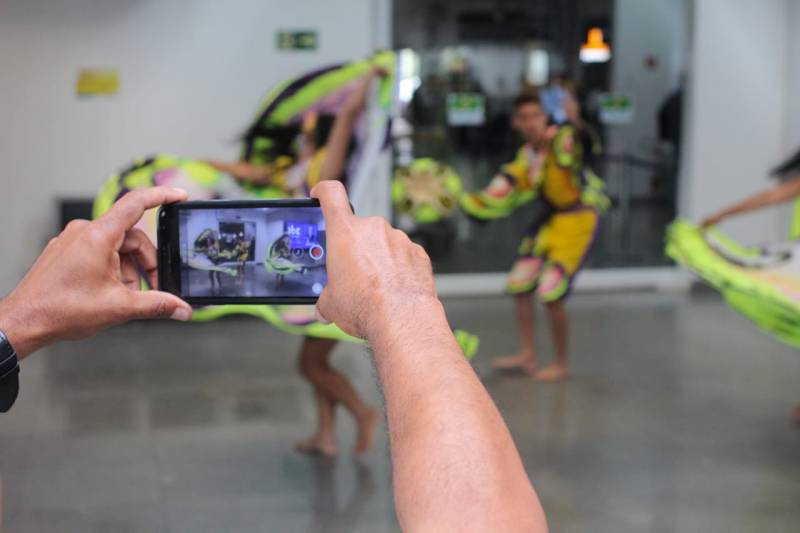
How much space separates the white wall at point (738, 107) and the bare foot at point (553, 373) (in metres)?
3.38

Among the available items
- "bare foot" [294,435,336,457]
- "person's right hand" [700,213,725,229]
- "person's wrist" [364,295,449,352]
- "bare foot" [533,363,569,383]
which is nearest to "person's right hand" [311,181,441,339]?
"person's wrist" [364,295,449,352]

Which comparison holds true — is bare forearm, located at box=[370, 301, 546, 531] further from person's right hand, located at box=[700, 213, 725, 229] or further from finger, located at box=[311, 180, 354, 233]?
person's right hand, located at box=[700, 213, 725, 229]

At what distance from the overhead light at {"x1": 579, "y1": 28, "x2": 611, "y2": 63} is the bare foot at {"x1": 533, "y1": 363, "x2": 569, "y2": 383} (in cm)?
344

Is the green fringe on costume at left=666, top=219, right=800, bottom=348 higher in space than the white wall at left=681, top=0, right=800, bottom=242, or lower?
lower

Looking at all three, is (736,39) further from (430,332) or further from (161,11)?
(430,332)

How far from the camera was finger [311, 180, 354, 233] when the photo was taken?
96cm

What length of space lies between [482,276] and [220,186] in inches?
161

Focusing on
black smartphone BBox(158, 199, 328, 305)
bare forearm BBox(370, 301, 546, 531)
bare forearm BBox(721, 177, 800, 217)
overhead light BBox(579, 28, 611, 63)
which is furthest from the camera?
overhead light BBox(579, 28, 611, 63)

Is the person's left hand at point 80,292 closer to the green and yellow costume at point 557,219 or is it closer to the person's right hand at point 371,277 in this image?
the person's right hand at point 371,277

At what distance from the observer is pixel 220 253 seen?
134 cm

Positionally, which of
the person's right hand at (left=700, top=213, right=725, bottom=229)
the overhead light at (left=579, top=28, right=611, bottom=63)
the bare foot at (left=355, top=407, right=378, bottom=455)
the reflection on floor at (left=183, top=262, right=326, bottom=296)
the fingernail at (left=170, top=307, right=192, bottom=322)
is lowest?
the bare foot at (left=355, top=407, right=378, bottom=455)

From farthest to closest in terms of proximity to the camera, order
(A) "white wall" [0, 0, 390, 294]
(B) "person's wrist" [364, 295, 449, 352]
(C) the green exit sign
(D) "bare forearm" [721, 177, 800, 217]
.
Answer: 1. (C) the green exit sign
2. (A) "white wall" [0, 0, 390, 294]
3. (D) "bare forearm" [721, 177, 800, 217]
4. (B) "person's wrist" [364, 295, 449, 352]

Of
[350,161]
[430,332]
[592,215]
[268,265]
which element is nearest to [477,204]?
Answer: [592,215]

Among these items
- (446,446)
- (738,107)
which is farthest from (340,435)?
(738,107)
